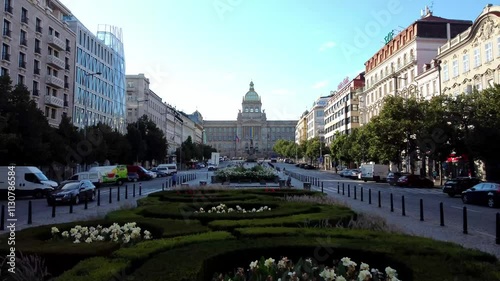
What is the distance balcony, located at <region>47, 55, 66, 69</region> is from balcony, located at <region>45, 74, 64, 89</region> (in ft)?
5.82

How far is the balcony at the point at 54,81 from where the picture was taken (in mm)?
59312

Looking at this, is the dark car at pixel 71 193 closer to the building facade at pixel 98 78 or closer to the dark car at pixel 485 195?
the dark car at pixel 485 195

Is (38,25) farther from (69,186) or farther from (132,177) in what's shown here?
(69,186)

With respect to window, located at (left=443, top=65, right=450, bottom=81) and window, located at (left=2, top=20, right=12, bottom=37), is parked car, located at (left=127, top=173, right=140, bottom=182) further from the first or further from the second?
→ window, located at (left=443, top=65, right=450, bottom=81)

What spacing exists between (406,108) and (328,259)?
4437 cm

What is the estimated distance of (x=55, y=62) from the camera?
6044 centimetres

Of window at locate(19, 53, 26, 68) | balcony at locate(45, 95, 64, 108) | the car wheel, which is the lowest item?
the car wheel

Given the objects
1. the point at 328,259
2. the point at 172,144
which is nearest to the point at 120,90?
the point at 172,144

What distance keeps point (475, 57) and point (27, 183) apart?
45.3m

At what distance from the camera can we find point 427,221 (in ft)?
58.8

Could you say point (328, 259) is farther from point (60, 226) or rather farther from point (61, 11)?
point (61, 11)

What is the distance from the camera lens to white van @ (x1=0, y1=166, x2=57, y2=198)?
32375 mm

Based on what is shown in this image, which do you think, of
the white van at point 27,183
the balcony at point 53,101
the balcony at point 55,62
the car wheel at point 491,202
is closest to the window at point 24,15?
the balcony at point 55,62

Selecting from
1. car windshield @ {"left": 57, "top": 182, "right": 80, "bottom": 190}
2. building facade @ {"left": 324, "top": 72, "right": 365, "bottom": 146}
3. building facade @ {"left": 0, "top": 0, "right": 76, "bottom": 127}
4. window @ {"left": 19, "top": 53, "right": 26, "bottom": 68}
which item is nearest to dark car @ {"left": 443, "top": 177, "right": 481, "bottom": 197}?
car windshield @ {"left": 57, "top": 182, "right": 80, "bottom": 190}
